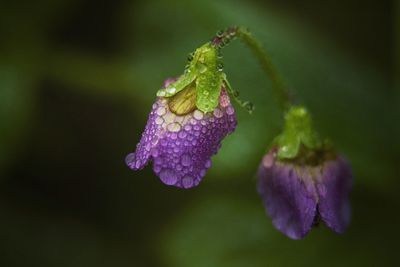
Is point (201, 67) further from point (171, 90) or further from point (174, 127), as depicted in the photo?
point (174, 127)

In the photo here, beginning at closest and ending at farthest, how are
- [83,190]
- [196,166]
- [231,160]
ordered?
[196,166]
[231,160]
[83,190]

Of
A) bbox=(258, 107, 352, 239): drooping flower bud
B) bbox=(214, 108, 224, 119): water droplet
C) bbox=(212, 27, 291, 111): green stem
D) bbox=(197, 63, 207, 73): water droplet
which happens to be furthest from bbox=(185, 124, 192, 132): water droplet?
bbox=(258, 107, 352, 239): drooping flower bud

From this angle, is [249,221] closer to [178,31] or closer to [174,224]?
[174,224]

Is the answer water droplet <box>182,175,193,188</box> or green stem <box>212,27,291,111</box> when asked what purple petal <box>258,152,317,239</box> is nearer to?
green stem <box>212,27,291,111</box>

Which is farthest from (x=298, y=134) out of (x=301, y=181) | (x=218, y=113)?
(x=218, y=113)

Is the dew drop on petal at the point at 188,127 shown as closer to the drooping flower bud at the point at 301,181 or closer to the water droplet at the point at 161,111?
the water droplet at the point at 161,111

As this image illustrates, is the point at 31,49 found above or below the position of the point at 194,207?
above

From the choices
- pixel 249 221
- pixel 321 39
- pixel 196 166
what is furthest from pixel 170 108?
pixel 321 39
